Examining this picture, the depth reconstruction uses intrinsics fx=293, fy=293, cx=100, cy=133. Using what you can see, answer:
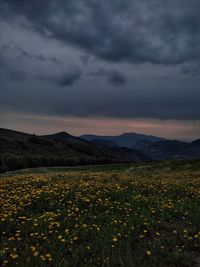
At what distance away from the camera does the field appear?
7316 mm

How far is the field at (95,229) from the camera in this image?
24.0ft

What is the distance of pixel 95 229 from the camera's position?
912cm

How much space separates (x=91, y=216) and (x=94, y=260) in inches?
115

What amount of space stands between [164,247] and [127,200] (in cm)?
481

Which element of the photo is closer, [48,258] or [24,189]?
[48,258]

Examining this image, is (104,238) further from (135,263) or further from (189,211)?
(189,211)

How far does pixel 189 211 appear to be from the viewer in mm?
11672

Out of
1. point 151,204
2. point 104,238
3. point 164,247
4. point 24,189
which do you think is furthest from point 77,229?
point 24,189

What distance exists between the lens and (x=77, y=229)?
8953 millimetres

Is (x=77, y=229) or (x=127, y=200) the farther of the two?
(x=127, y=200)

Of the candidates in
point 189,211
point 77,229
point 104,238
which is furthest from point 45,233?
point 189,211

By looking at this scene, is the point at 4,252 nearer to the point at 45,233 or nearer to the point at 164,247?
the point at 45,233

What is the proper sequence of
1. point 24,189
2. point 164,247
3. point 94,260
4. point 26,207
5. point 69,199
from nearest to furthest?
point 94,260, point 164,247, point 26,207, point 69,199, point 24,189

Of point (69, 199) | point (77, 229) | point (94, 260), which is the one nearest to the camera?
point (94, 260)
